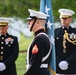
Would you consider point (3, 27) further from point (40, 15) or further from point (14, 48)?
point (40, 15)

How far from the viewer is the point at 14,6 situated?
2056 centimetres

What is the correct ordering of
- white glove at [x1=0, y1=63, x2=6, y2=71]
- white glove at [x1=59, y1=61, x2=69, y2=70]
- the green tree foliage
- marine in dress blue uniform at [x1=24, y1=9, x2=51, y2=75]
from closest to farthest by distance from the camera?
marine in dress blue uniform at [x1=24, y1=9, x2=51, y2=75]
white glove at [x1=0, y1=63, x2=6, y2=71]
white glove at [x1=59, y1=61, x2=69, y2=70]
the green tree foliage

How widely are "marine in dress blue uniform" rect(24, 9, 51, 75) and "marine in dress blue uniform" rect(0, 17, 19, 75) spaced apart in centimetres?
154

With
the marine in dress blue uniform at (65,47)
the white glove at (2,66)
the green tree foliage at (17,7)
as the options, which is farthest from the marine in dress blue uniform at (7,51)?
the green tree foliage at (17,7)

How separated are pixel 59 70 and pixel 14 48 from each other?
0.91 meters

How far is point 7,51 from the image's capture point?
9.92m

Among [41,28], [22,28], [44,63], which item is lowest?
[22,28]

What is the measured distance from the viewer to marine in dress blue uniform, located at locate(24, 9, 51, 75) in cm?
805

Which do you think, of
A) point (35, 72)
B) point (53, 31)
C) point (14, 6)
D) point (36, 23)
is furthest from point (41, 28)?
point (14, 6)

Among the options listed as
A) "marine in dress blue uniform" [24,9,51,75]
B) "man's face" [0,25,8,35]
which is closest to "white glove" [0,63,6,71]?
"man's face" [0,25,8,35]

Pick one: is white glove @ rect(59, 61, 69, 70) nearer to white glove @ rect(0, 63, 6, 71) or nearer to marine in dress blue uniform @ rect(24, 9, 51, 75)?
white glove @ rect(0, 63, 6, 71)

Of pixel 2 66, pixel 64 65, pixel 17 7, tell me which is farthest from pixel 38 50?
pixel 17 7

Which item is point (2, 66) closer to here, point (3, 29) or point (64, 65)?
point (3, 29)

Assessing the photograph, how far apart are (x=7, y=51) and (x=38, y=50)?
1.97m
